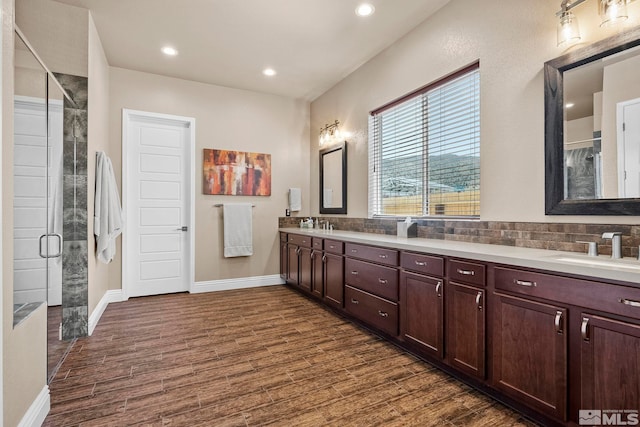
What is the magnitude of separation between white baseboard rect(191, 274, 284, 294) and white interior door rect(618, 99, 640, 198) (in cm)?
436

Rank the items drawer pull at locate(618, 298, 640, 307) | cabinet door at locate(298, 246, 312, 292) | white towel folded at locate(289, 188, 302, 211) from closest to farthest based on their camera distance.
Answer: drawer pull at locate(618, 298, 640, 307) → cabinet door at locate(298, 246, 312, 292) → white towel folded at locate(289, 188, 302, 211)

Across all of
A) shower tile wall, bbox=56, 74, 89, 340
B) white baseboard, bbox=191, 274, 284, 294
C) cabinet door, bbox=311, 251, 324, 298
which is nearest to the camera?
shower tile wall, bbox=56, 74, 89, 340

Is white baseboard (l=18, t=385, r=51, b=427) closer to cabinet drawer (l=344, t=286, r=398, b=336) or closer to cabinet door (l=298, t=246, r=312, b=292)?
cabinet drawer (l=344, t=286, r=398, b=336)

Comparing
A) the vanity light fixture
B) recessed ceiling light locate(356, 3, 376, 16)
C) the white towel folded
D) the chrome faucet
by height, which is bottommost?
the chrome faucet

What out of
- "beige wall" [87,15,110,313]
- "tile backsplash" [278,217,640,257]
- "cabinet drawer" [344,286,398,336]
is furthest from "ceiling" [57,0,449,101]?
"cabinet drawer" [344,286,398,336]

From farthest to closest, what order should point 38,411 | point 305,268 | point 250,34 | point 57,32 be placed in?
point 305,268
point 250,34
point 57,32
point 38,411

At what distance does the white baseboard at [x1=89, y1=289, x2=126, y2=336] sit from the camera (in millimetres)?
3186

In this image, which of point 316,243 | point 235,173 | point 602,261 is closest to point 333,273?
point 316,243

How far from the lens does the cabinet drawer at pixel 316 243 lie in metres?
3.95

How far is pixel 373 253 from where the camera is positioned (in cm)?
301

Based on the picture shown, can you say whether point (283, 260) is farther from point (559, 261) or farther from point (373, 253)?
point (559, 261)

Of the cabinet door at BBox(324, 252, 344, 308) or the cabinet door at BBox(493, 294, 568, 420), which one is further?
the cabinet door at BBox(324, 252, 344, 308)

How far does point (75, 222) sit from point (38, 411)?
1.77 m

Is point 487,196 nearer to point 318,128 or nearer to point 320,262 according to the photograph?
point 320,262
